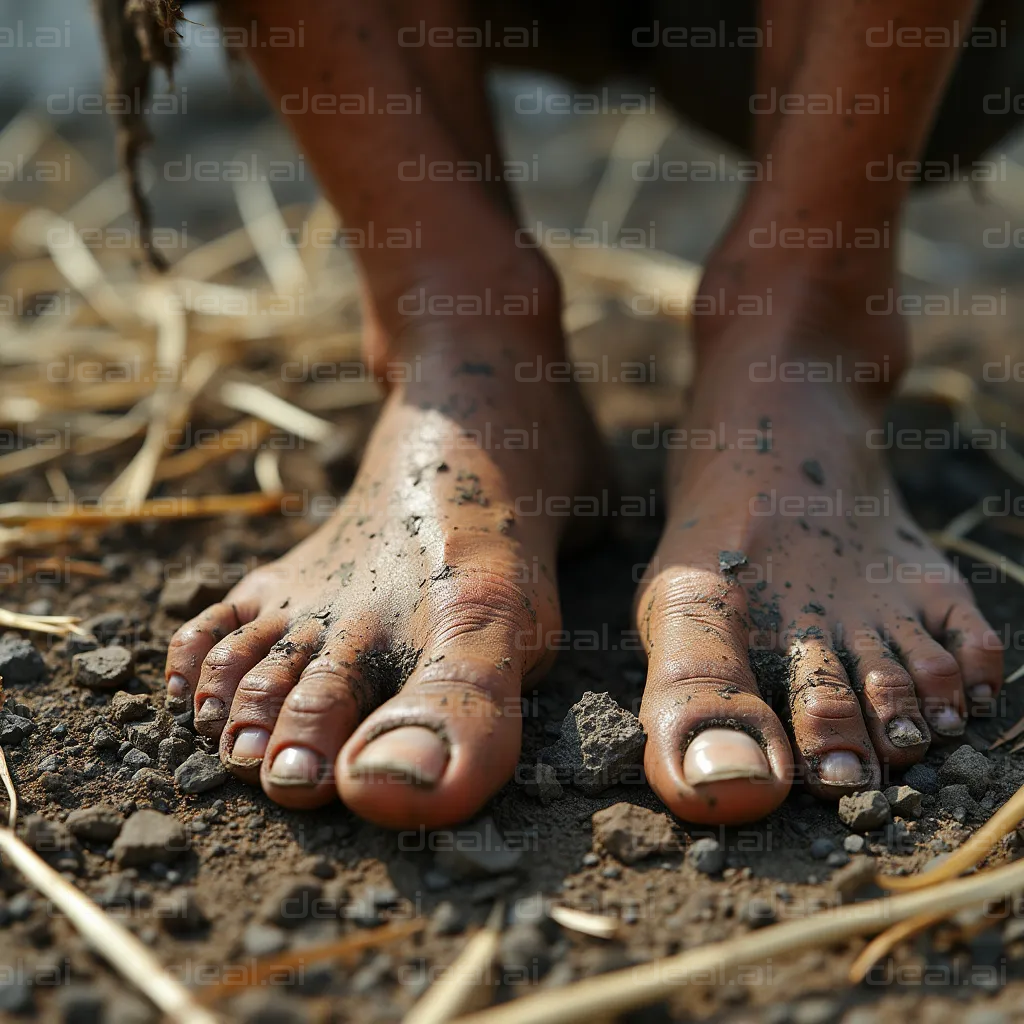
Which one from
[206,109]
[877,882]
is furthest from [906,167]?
[206,109]

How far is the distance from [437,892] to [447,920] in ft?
0.13

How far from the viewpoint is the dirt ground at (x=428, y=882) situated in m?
0.83

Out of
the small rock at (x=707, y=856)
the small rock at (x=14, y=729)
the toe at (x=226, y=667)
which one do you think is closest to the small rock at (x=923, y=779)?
the small rock at (x=707, y=856)

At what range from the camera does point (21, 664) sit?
127 cm

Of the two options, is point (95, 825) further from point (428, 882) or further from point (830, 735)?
point (830, 735)

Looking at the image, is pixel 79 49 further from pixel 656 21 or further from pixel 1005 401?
pixel 1005 401

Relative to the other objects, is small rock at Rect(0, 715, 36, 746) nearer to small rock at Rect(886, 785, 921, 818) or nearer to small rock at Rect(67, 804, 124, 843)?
small rock at Rect(67, 804, 124, 843)

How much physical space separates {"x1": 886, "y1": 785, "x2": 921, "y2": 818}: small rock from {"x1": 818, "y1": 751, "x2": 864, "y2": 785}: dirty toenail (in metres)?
0.04

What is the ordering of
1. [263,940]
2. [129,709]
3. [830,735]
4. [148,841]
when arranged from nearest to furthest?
[263,940] → [148,841] → [830,735] → [129,709]

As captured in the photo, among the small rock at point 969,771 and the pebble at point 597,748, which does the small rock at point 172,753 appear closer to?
the pebble at point 597,748

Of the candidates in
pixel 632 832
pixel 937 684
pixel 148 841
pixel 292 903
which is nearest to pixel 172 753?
pixel 148 841

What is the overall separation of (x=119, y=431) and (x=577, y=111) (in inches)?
106

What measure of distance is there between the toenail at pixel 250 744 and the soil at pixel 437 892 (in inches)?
1.9

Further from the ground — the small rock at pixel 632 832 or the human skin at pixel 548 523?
the human skin at pixel 548 523
